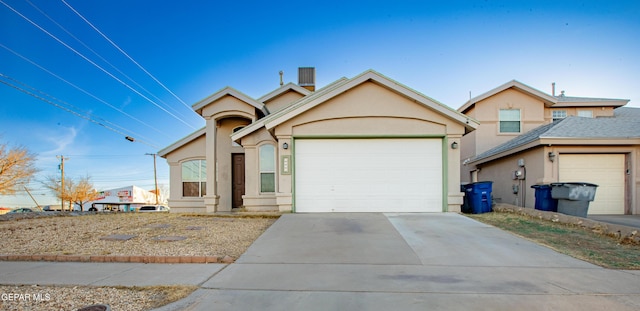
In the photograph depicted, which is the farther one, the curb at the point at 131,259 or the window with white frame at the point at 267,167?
the window with white frame at the point at 267,167

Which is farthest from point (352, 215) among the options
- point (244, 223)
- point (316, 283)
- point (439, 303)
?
point (439, 303)

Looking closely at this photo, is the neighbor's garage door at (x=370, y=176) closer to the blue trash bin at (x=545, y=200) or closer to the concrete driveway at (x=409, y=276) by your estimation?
the concrete driveway at (x=409, y=276)

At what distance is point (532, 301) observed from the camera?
412cm

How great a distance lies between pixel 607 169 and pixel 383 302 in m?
13.0

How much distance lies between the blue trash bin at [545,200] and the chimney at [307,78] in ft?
39.2

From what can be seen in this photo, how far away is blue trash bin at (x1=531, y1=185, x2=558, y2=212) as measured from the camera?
1121 cm

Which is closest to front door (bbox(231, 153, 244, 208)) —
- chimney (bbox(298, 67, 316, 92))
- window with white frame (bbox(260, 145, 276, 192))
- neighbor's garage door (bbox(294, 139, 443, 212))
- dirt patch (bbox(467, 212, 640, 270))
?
window with white frame (bbox(260, 145, 276, 192))

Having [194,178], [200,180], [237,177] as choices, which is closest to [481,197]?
[237,177]

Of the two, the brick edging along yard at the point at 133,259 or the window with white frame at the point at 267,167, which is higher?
the window with white frame at the point at 267,167

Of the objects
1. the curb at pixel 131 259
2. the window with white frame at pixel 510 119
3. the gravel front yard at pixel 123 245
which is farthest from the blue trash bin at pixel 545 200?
the curb at pixel 131 259

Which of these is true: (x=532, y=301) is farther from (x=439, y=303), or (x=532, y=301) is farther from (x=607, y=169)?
(x=607, y=169)

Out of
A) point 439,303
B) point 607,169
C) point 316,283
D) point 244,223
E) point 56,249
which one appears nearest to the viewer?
point 439,303

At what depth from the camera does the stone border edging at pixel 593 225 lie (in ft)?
24.8

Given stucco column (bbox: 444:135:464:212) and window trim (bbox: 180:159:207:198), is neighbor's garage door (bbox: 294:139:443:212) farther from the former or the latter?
window trim (bbox: 180:159:207:198)
